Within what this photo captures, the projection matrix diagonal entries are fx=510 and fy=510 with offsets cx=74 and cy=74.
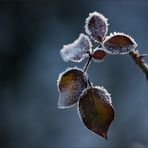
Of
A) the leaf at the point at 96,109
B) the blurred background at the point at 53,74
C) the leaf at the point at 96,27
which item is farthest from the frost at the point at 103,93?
the blurred background at the point at 53,74

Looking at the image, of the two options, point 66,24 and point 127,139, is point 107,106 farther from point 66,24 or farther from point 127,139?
point 66,24

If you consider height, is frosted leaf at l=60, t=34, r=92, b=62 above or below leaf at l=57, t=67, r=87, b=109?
above

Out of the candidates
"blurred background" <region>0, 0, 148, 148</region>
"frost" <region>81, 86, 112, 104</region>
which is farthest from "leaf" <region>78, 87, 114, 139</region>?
"blurred background" <region>0, 0, 148, 148</region>

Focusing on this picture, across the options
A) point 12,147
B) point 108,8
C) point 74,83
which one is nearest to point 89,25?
point 74,83

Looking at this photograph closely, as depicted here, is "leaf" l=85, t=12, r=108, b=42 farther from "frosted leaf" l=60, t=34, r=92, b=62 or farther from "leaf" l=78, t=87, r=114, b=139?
"leaf" l=78, t=87, r=114, b=139

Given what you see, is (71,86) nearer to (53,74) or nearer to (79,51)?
(79,51)

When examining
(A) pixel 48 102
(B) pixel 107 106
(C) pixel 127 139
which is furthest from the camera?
(A) pixel 48 102
